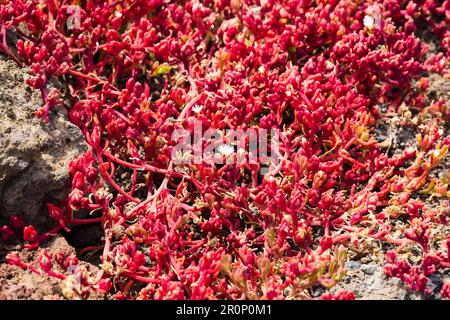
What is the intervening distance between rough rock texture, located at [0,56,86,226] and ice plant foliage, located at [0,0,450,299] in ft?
0.29

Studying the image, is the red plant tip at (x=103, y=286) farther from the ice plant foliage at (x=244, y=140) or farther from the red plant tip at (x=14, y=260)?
the red plant tip at (x=14, y=260)

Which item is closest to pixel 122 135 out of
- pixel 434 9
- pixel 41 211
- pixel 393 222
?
pixel 41 211

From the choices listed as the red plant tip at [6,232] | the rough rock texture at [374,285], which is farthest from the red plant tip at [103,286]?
the rough rock texture at [374,285]

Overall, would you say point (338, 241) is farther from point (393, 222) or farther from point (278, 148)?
point (278, 148)

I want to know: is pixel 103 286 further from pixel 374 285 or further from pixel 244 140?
pixel 374 285

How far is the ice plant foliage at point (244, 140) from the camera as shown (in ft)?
10.4

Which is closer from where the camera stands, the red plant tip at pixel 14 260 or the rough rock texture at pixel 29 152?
the red plant tip at pixel 14 260

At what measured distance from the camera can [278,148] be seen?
372 cm

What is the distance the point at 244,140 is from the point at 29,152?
52.8 inches

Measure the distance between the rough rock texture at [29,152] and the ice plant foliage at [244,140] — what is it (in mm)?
89

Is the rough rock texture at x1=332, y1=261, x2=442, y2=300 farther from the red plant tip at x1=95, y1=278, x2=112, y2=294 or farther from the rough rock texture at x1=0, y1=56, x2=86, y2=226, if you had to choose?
the rough rock texture at x1=0, y1=56, x2=86, y2=226

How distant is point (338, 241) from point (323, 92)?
1.16 metres
